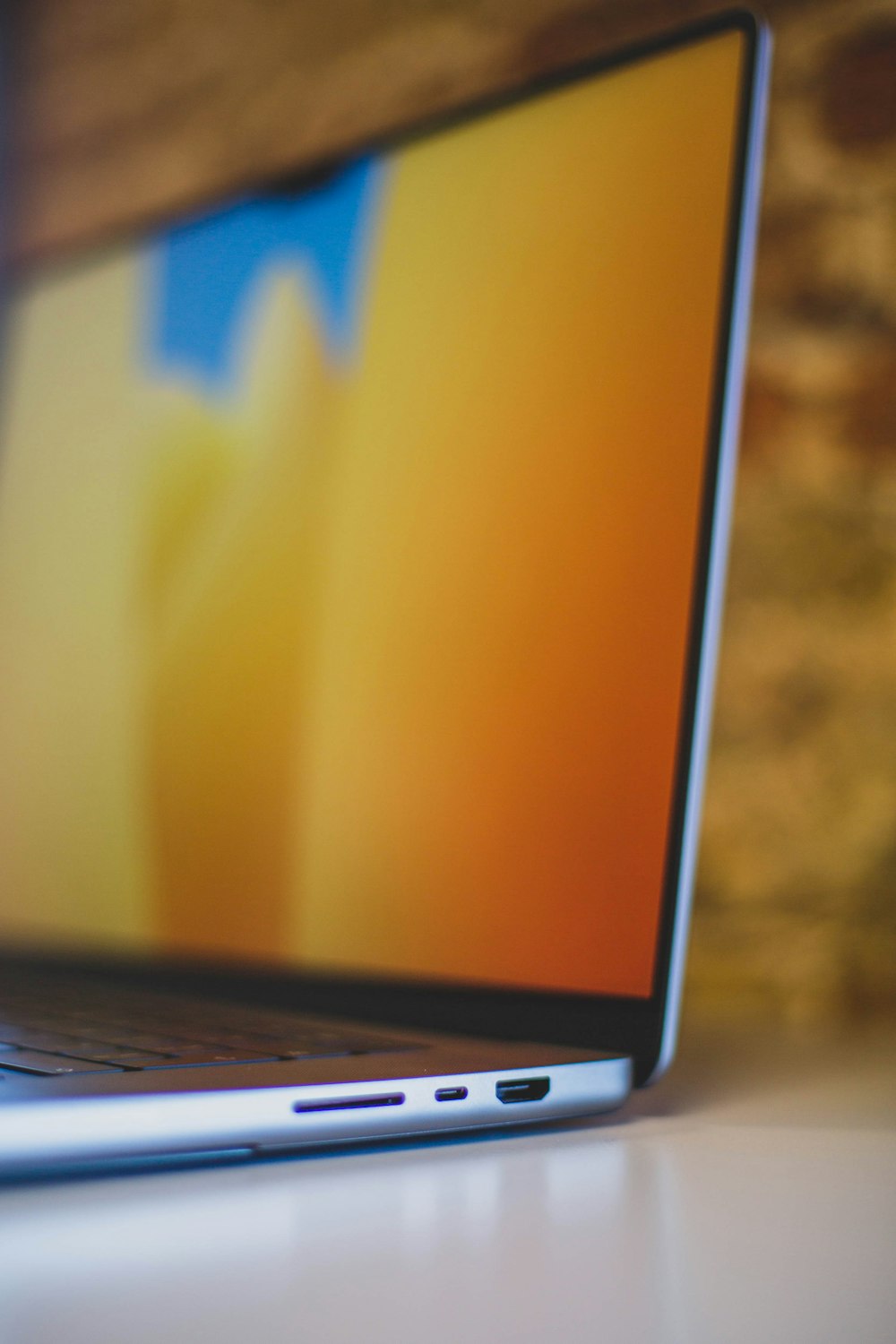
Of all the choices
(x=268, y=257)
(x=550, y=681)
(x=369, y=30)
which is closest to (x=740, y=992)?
(x=550, y=681)

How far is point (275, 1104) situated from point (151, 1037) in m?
0.11

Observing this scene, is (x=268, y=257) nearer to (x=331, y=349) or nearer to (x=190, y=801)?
(x=331, y=349)

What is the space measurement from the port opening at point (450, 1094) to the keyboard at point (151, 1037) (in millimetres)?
46

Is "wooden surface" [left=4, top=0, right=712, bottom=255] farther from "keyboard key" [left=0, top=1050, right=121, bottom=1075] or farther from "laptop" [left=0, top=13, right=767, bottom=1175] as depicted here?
"keyboard key" [left=0, top=1050, right=121, bottom=1075]

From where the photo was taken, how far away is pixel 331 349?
908 mm

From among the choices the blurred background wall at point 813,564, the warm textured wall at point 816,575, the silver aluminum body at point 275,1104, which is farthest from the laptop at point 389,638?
the warm textured wall at point 816,575

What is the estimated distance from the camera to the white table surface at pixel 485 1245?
34 cm

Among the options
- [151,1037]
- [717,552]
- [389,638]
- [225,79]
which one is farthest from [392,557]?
[225,79]

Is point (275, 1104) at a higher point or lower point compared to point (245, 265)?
lower

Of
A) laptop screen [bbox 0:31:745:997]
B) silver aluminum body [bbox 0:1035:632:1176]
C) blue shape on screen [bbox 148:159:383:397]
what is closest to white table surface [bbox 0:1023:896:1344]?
silver aluminum body [bbox 0:1035:632:1176]

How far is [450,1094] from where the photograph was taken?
524 millimetres

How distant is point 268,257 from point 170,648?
1.04 feet

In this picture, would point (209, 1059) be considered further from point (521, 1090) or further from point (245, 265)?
point (245, 265)

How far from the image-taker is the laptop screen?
2.25ft
